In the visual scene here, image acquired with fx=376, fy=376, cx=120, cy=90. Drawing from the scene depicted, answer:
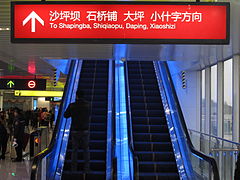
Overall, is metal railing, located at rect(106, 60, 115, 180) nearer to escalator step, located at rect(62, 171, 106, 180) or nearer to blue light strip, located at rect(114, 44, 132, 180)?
escalator step, located at rect(62, 171, 106, 180)

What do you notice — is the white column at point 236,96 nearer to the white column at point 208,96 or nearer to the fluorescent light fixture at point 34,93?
the white column at point 208,96

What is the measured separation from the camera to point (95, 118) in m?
11.0

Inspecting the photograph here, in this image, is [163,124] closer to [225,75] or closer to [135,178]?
[225,75]

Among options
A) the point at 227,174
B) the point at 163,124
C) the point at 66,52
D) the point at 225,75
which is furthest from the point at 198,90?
the point at 66,52

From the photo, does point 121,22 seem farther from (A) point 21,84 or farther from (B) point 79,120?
(A) point 21,84

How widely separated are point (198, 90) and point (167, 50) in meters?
6.32

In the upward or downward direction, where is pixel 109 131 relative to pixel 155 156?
upward

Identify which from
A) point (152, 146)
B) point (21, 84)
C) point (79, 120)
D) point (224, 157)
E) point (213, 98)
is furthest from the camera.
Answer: point (21, 84)

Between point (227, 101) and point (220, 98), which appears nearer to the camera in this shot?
point (227, 101)

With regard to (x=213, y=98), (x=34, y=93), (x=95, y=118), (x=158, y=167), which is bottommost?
(x=158, y=167)

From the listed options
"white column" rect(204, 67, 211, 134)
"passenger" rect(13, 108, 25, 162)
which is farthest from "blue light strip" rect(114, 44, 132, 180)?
"white column" rect(204, 67, 211, 134)

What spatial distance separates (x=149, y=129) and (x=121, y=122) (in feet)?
2.86

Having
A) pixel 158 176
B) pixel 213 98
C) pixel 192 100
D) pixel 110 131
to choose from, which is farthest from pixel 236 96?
pixel 192 100

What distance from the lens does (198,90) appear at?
14.2 metres
